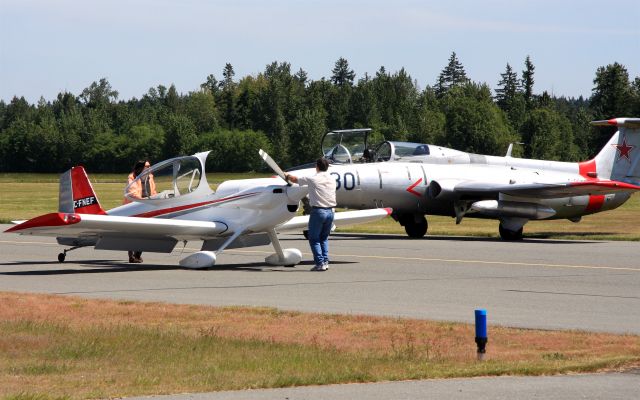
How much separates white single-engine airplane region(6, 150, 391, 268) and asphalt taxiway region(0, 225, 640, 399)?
0.44m

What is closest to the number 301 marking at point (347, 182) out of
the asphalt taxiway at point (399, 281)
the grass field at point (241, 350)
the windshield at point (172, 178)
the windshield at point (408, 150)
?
the windshield at point (408, 150)

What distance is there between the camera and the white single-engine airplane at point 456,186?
26750 millimetres

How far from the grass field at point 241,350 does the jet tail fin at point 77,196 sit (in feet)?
20.0

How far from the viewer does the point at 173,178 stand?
19.0 m

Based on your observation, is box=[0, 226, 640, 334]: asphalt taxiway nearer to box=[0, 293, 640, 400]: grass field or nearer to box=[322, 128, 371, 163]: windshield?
box=[0, 293, 640, 400]: grass field

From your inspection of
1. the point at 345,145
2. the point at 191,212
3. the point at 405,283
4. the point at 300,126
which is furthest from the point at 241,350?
the point at 300,126

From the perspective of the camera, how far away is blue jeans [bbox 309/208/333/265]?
1814 centimetres

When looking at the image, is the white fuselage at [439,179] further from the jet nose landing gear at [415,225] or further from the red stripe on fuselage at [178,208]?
the red stripe on fuselage at [178,208]

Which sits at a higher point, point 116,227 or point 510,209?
point 116,227

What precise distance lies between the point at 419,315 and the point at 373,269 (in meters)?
5.90

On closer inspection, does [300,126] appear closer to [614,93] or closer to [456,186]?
[614,93]

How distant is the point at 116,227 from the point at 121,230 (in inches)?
6.8

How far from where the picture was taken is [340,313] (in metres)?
13.0

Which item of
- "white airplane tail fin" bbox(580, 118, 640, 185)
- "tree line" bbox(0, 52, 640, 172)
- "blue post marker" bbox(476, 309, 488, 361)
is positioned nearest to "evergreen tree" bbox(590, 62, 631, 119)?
"tree line" bbox(0, 52, 640, 172)
